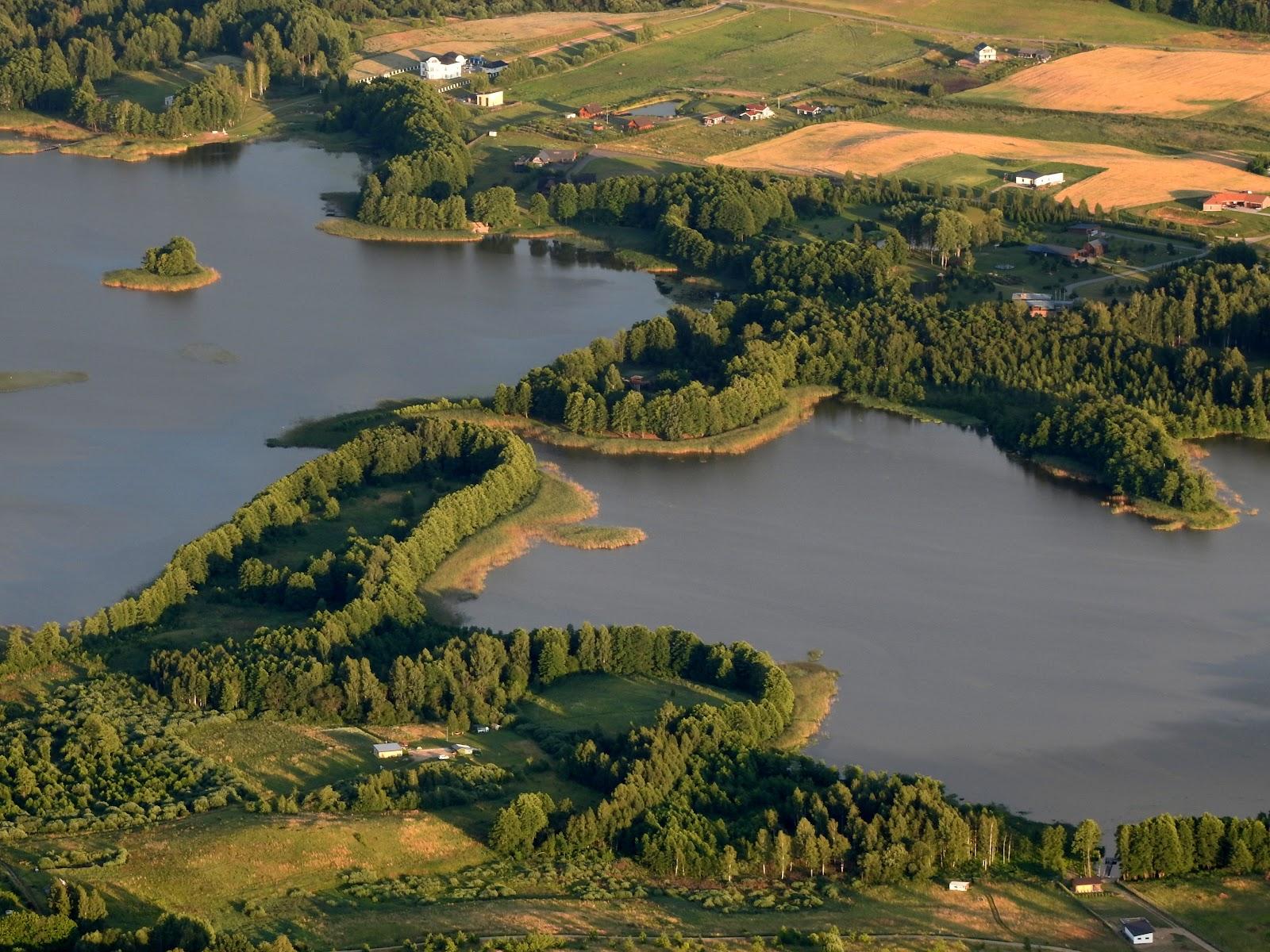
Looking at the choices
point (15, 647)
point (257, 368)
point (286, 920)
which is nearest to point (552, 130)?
point (257, 368)

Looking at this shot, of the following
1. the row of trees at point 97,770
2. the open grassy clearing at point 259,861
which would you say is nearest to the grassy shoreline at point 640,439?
the row of trees at point 97,770

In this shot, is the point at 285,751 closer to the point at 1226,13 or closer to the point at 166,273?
the point at 166,273

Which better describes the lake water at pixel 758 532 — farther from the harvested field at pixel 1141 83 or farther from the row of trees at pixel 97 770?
the harvested field at pixel 1141 83

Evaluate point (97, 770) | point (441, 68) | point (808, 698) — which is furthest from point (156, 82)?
point (97, 770)

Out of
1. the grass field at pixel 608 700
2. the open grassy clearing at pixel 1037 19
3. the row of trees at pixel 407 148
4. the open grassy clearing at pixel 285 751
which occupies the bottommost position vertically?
the open grassy clearing at pixel 285 751

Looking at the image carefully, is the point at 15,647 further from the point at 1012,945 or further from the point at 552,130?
the point at 552,130

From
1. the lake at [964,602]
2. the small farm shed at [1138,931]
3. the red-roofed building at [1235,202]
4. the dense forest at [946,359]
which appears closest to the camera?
the small farm shed at [1138,931]
